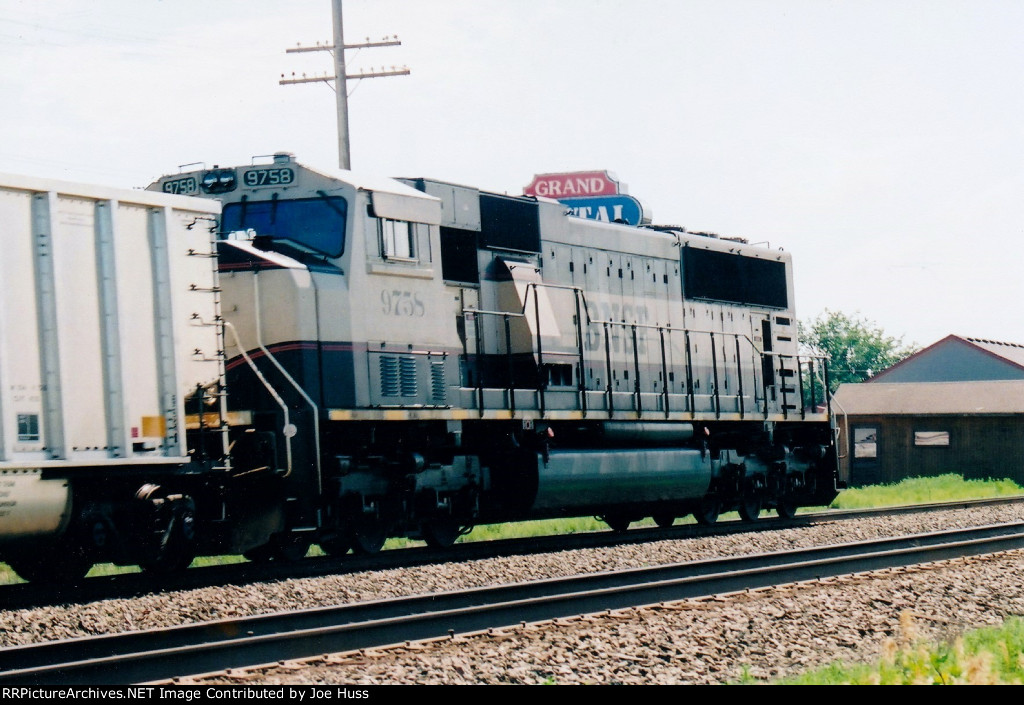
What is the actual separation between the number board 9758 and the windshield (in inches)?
7.4

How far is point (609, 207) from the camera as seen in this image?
26875 mm

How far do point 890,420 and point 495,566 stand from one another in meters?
29.9

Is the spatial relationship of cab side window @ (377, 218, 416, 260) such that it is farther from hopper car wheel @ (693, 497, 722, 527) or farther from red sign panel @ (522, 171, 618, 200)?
red sign panel @ (522, 171, 618, 200)

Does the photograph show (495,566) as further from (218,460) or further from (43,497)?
(43,497)

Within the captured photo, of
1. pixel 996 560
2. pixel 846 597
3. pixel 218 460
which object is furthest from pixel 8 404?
pixel 996 560

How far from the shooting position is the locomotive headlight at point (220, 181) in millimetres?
12789

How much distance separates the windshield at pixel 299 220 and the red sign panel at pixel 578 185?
19926 millimetres

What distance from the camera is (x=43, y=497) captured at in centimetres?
948

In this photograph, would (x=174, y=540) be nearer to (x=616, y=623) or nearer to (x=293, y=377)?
(x=293, y=377)

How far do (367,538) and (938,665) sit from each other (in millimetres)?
7088

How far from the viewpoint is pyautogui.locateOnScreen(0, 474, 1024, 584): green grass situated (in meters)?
15.8

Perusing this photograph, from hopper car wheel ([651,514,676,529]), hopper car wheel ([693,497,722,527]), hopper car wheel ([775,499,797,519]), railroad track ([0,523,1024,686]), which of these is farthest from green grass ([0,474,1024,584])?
railroad track ([0,523,1024,686])

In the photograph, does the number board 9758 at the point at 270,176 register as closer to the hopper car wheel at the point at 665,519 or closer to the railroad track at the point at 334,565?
the railroad track at the point at 334,565

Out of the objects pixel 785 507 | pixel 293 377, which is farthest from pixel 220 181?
pixel 785 507
